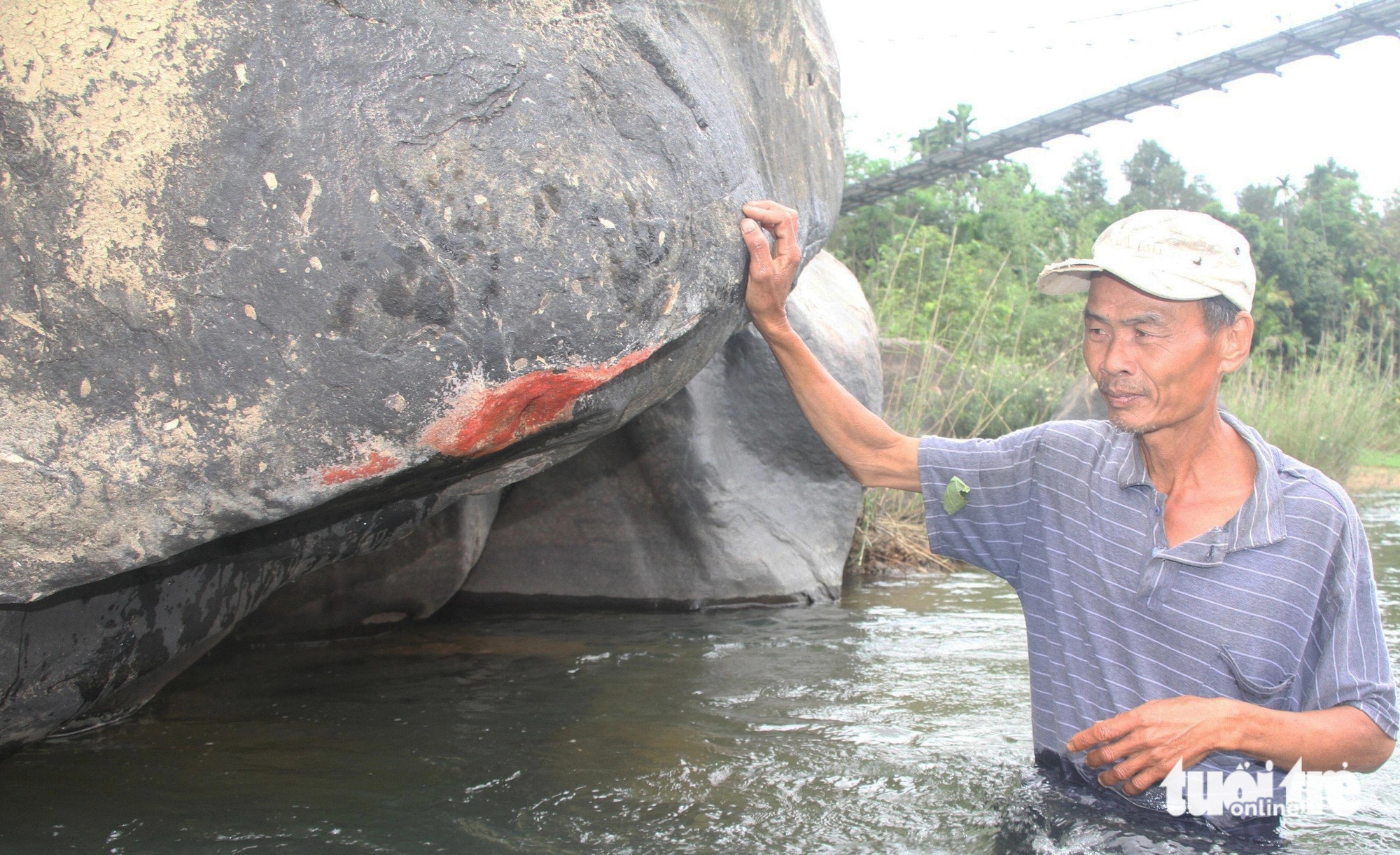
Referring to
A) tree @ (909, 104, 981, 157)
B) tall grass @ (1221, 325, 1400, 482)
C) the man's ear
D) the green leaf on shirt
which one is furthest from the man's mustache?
tree @ (909, 104, 981, 157)

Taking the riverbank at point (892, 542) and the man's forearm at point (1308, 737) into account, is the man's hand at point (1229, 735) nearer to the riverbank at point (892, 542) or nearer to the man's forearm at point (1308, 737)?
the man's forearm at point (1308, 737)

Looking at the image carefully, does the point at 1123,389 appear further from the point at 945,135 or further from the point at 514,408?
the point at 945,135

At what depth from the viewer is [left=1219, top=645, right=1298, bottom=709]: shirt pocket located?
6.15 feet

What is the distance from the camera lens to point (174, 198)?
1624 millimetres

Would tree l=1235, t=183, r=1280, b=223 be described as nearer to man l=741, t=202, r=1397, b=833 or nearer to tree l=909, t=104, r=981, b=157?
tree l=909, t=104, r=981, b=157

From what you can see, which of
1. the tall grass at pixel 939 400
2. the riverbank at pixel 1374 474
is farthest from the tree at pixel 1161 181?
the tall grass at pixel 939 400

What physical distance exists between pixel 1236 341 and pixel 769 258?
31.6 inches

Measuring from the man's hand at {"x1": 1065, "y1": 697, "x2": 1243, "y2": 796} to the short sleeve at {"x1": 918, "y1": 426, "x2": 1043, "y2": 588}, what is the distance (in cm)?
50

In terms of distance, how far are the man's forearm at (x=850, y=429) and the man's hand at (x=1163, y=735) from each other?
66 cm

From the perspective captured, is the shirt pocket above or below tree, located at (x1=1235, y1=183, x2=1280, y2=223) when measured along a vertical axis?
below

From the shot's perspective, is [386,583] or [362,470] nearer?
[362,470]

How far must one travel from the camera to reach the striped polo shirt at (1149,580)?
1.85 meters

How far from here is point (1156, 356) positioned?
6.39ft

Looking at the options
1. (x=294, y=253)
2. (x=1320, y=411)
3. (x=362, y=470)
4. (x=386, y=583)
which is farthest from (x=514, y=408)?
(x=1320, y=411)
